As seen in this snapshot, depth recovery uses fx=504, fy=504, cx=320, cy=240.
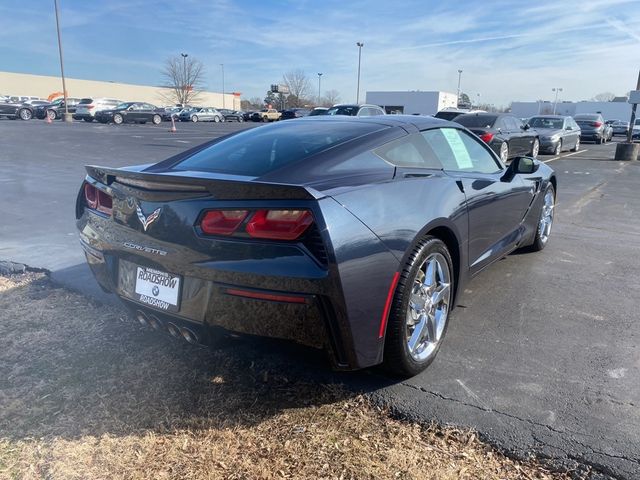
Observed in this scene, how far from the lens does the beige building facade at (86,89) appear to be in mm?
63688

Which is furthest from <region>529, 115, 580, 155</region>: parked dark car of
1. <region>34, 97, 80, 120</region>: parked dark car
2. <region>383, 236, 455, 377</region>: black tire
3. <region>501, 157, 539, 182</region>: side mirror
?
<region>34, 97, 80, 120</region>: parked dark car

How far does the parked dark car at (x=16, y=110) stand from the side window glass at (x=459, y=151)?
39.5 meters

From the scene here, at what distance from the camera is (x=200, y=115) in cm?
4941

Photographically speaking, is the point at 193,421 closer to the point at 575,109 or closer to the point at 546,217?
the point at 546,217

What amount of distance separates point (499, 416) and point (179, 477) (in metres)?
1.52

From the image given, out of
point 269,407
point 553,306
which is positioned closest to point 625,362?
point 553,306

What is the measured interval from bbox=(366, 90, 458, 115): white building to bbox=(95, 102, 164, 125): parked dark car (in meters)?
38.7

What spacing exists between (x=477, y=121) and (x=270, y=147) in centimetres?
1194

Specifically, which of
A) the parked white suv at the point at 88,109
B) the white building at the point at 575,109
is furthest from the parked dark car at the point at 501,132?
the white building at the point at 575,109

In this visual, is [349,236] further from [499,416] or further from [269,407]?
[499,416]

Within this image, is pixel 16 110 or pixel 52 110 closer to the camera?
pixel 16 110

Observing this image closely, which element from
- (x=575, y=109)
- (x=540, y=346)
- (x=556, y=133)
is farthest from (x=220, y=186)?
(x=575, y=109)

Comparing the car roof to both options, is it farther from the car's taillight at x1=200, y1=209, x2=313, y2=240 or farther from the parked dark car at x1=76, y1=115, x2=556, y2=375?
the car's taillight at x1=200, y1=209, x2=313, y2=240

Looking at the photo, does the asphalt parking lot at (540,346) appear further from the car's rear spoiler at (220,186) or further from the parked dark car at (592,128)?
the parked dark car at (592,128)
